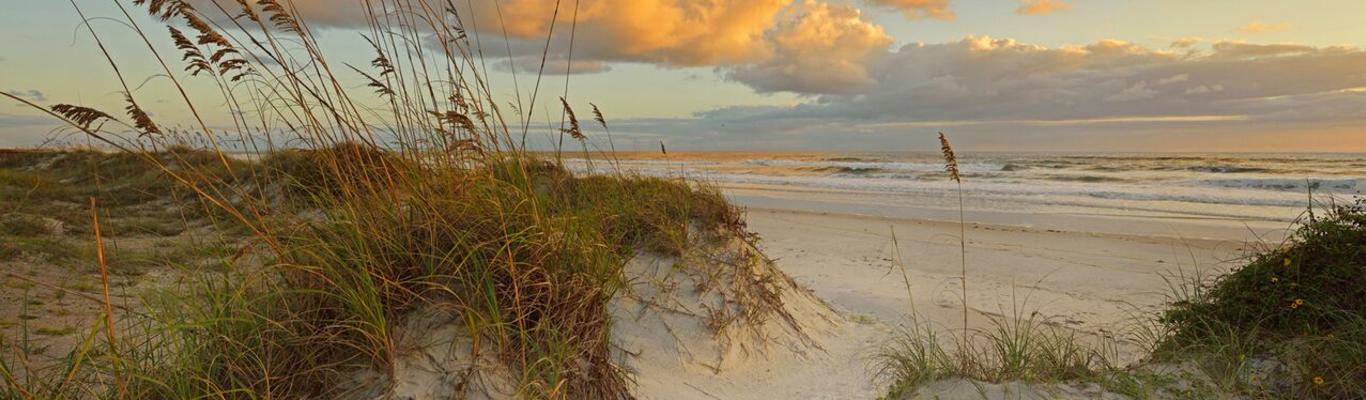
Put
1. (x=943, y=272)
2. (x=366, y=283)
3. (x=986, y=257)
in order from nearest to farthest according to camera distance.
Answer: (x=366, y=283) < (x=943, y=272) < (x=986, y=257)

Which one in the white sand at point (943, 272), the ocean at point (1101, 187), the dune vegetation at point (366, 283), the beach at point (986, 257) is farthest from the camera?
the ocean at point (1101, 187)

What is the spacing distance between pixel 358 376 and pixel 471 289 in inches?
23.9

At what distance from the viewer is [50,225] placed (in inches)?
260

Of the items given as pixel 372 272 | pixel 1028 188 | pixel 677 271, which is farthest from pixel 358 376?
pixel 1028 188

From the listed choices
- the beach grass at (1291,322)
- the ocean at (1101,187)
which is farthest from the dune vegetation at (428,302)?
the ocean at (1101,187)

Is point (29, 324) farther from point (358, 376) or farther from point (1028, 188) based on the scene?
point (1028, 188)

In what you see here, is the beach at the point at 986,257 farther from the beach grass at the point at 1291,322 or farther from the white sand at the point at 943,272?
the beach grass at the point at 1291,322

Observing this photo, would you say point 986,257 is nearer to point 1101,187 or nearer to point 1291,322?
point 1291,322

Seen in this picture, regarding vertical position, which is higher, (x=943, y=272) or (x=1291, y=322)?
(x=1291, y=322)

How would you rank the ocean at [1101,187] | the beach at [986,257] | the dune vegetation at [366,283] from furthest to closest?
the ocean at [1101,187], the beach at [986,257], the dune vegetation at [366,283]

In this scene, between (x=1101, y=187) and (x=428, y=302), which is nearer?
(x=428, y=302)

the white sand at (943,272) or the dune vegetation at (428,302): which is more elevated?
the dune vegetation at (428,302)

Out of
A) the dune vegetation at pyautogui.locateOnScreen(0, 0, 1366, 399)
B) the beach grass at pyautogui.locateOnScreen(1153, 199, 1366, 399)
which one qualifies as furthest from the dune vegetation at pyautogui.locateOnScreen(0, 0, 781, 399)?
the beach grass at pyautogui.locateOnScreen(1153, 199, 1366, 399)

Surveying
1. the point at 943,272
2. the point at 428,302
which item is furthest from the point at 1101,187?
the point at 428,302
